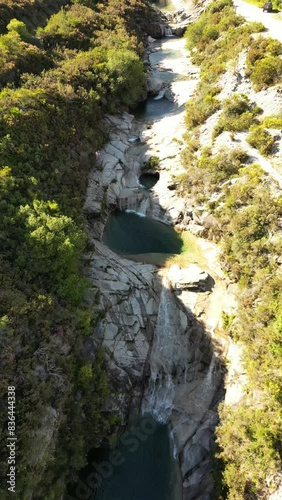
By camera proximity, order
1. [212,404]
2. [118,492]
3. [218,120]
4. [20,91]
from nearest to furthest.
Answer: [118,492]
[212,404]
[20,91]
[218,120]

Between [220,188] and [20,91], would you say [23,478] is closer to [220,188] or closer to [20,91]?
[220,188]

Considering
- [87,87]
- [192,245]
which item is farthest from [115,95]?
[192,245]

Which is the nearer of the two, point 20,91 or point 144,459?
point 144,459

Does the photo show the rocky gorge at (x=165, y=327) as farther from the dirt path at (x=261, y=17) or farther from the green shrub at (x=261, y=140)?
the dirt path at (x=261, y=17)

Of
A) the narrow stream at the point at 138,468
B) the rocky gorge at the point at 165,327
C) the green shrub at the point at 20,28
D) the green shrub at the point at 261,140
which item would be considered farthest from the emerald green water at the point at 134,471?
the green shrub at the point at 20,28

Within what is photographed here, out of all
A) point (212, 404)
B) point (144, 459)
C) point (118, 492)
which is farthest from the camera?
point (212, 404)
